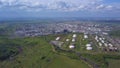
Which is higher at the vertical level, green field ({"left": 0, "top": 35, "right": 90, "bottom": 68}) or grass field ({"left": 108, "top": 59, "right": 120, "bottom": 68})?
green field ({"left": 0, "top": 35, "right": 90, "bottom": 68})

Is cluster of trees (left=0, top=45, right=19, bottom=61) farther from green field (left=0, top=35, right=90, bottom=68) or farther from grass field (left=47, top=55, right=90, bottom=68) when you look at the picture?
grass field (left=47, top=55, right=90, bottom=68)

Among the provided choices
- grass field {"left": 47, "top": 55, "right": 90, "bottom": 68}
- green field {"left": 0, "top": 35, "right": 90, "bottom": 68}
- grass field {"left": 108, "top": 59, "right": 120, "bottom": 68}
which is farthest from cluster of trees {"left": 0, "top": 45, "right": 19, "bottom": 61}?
grass field {"left": 108, "top": 59, "right": 120, "bottom": 68}

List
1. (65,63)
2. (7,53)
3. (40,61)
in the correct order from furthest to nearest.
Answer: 1. (7,53)
2. (40,61)
3. (65,63)

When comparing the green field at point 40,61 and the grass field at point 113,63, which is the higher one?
the green field at point 40,61

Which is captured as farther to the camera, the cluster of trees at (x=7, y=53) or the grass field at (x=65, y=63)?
the cluster of trees at (x=7, y=53)

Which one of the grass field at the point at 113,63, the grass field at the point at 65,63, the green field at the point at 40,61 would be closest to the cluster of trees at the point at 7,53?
the green field at the point at 40,61

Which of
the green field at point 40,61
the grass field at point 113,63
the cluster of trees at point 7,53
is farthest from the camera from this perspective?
the cluster of trees at point 7,53

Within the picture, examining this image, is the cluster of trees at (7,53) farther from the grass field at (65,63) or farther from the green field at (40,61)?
the grass field at (65,63)

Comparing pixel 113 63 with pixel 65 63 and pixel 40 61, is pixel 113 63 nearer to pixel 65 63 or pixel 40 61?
pixel 65 63

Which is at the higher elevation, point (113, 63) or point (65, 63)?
point (65, 63)

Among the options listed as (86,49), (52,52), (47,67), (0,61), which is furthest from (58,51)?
(0,61)

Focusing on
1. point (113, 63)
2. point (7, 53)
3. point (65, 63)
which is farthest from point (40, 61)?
point (113, 63)
